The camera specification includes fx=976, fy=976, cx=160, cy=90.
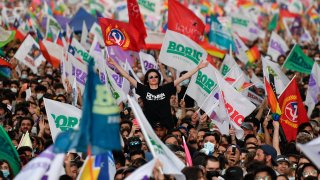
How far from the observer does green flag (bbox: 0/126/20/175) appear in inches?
368

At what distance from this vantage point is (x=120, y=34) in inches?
614

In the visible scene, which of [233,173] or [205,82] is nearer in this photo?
[233,173]

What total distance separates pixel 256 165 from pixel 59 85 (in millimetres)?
7839

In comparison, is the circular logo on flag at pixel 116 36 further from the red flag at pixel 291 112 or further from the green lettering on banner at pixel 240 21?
the green lettering on banner at pixel 240 21

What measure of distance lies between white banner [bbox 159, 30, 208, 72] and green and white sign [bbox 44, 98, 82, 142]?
13.0 feet

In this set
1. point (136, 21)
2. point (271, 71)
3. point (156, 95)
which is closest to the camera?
point (156, 95)

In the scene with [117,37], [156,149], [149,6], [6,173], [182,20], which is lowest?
[6,173]

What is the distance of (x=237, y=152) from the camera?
10625 mm

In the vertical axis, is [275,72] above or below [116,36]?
below

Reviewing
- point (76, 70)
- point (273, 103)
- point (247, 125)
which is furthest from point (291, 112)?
point (76, 70)

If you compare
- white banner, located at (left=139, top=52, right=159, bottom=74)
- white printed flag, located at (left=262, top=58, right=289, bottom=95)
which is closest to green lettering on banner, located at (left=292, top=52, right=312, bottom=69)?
white printed flag, located at (left=262, top=58, right=289, bottom=95)

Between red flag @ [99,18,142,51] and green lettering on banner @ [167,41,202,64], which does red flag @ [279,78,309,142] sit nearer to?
green lettering on banner @ [167,41,202,64]

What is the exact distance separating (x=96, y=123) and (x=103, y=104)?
6.1 inches

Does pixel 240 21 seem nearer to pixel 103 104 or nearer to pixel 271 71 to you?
pixel 271 71
